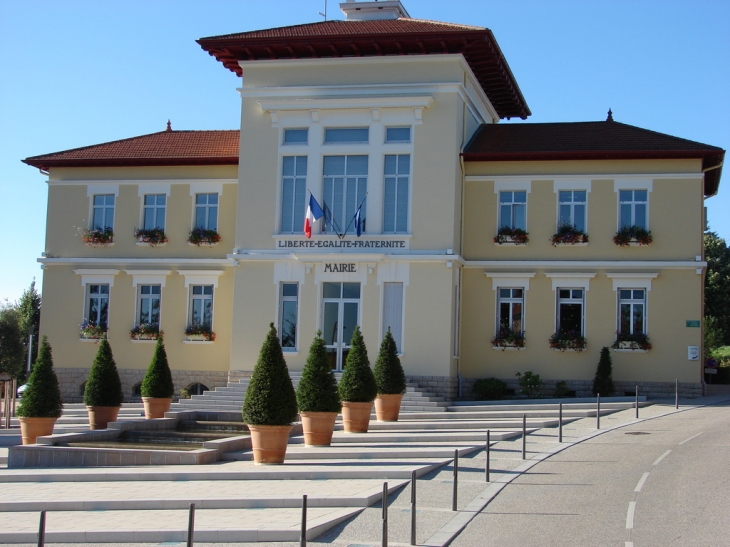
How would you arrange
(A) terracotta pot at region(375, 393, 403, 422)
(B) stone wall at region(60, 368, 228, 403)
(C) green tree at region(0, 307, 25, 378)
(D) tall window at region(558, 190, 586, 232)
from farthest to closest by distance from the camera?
1. (C) green tree at region(0, 307, 25, 378)
2. (B) stone wall at region(60, 368, 228, 403)
3. (D) tall window at region(558, 190, 586, 232)
4. (A) terracotta pot at region(375, 393, 403, 422)

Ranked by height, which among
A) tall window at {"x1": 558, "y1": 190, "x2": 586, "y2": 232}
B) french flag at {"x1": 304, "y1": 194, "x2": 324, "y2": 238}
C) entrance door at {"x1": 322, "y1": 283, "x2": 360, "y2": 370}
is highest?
tall window at {"x1": 558, "y1": 190, "x2": 586, "y2": 232}

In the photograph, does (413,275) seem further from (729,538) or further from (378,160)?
(729,538)

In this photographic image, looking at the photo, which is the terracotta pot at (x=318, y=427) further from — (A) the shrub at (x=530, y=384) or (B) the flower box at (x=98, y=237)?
(B) the flower box at (x=98, y=237)

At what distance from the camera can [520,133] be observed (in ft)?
107

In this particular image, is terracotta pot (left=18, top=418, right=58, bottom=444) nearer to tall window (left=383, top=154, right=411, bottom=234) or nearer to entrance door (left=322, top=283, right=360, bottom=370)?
entrance door (left=322, top=283, right=360, bottom=370)

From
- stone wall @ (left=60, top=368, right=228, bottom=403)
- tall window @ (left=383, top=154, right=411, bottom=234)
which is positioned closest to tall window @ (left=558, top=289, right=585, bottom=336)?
tall window @ (left=383, top=154, right=411, bottom=234)

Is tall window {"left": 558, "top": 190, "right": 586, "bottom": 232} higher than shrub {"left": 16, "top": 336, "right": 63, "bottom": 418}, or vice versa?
tall window {"left": 558, "top": 190, "right": 586, "bottom": 232}

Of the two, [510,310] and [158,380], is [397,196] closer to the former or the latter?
[510,310]

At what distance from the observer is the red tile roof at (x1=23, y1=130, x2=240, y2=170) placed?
109ft

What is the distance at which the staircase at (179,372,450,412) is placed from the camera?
2708 centimetres

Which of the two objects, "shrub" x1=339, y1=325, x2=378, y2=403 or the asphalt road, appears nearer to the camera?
the asphalt road

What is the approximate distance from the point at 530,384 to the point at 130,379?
13396mm

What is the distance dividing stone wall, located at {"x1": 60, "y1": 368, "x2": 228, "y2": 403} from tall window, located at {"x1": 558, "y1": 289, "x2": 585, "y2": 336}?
11135 mm

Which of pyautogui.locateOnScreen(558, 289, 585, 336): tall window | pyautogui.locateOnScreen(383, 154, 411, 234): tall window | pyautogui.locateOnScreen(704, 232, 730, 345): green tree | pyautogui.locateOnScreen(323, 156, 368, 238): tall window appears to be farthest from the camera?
pyautogui.locateOnScreen(704, 232, 730, 345): green tree
